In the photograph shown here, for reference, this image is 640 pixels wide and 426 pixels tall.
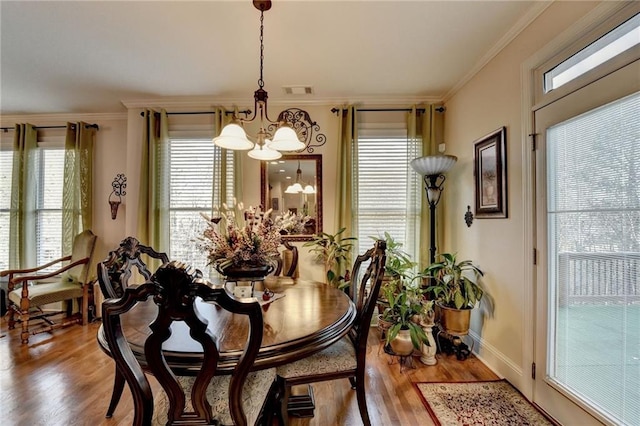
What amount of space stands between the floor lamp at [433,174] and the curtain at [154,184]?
2913 millimetres

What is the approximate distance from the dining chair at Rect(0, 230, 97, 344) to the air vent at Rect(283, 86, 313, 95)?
3.02m

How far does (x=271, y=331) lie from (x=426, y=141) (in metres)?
2.87

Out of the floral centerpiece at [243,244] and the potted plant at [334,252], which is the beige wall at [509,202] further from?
the floral centerpiece at [243,244]

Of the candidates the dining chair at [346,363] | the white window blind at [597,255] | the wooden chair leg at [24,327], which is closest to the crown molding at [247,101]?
the white window blind at [597,255]

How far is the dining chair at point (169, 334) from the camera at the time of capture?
0.89 m

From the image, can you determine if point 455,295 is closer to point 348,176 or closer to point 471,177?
point 471,177

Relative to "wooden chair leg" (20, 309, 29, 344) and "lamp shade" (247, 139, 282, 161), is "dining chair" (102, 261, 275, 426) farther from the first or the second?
"wooden chair leg" (20, 309, 29, 344)

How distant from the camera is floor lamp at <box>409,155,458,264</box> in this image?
2.80 metres

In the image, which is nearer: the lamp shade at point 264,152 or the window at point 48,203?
the lamp shade at point 264,152

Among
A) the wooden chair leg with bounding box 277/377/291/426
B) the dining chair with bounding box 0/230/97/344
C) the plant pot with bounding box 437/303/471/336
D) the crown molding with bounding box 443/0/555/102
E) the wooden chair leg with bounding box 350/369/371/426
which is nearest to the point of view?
the wooden chair leg with bounding box 277/377/291/426

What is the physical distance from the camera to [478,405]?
6.39 feet

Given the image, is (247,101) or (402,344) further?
(247,101)

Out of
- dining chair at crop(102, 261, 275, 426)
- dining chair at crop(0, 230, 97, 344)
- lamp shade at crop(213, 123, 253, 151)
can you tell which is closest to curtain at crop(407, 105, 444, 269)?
lamp shade at crop(213, 123, 253, 151)

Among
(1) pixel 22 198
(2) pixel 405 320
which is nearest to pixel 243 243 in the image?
(2) pixel 405 320
